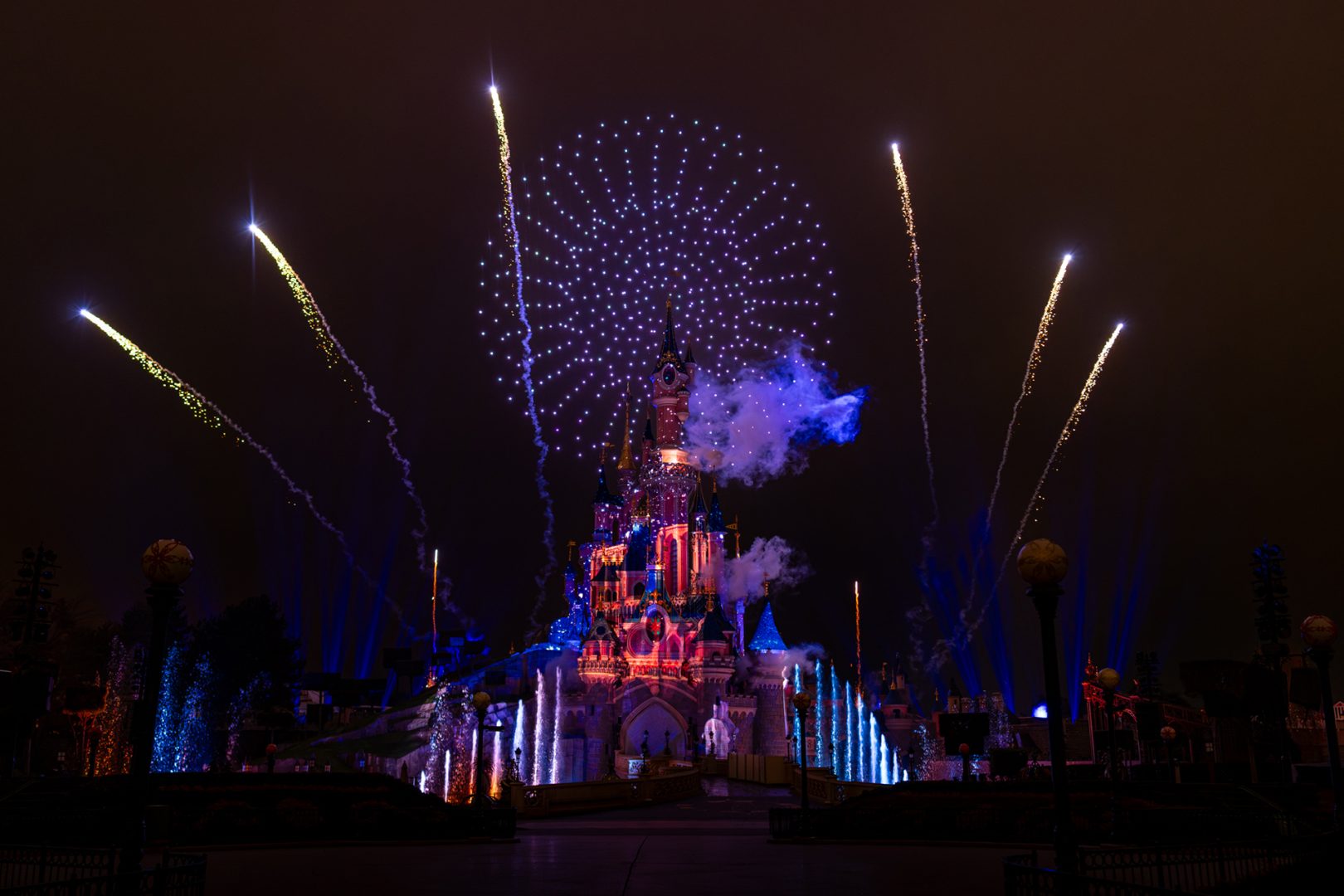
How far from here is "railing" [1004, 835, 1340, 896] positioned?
9.99 meters

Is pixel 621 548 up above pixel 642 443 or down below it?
below

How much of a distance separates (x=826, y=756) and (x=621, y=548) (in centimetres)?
3128

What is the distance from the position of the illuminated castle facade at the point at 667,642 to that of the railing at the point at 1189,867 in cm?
5037

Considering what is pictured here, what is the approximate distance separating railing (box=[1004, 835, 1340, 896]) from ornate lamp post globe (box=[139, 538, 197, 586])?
9.44 meters

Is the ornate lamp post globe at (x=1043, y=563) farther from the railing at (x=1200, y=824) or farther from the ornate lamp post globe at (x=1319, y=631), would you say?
the railing at (x=1200, y=824)

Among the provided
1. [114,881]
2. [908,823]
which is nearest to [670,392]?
[908,823]

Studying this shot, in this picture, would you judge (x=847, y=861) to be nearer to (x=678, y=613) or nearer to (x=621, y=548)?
(x=678, y=613)

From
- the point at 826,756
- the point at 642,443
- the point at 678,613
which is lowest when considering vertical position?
the point at 826,756

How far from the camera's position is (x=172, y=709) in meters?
Answer: 71.0

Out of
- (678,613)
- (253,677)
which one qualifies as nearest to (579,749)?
(678,613)

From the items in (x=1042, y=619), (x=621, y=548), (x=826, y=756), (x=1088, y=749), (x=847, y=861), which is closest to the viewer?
(x=1042, y=619)

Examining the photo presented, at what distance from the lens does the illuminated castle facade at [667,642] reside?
75.6 m

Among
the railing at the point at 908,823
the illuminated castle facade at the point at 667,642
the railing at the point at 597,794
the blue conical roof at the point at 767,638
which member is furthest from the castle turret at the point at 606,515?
the railing at the point at 908,823

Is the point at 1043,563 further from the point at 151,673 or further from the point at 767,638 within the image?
the point at 767,638
